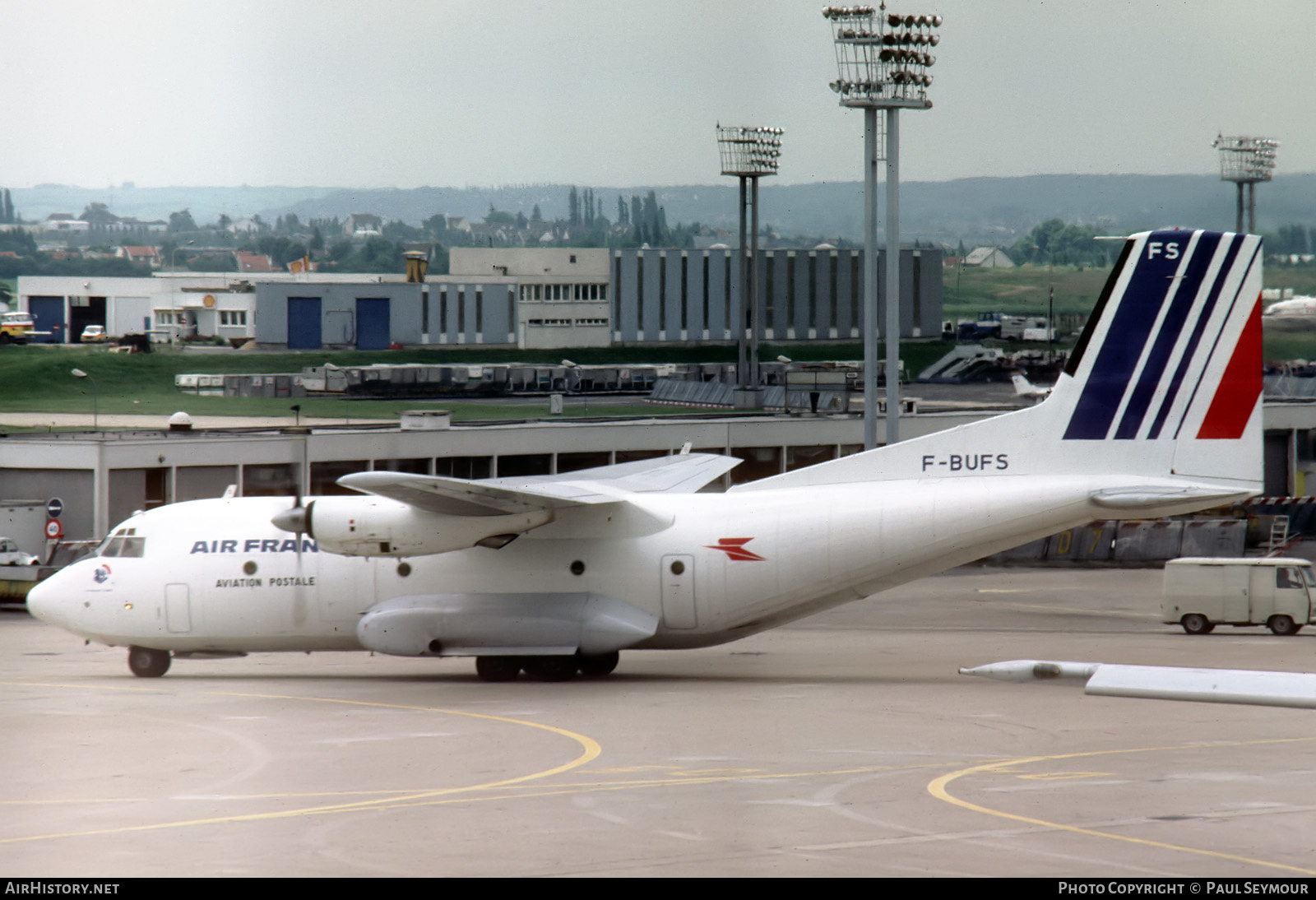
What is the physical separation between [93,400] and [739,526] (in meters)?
24.8

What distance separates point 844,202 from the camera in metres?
32.8

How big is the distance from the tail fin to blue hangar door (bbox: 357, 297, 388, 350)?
25733 mm

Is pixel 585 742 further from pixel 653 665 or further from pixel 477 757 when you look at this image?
pixel 653 665

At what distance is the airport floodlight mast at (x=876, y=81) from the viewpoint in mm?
33688

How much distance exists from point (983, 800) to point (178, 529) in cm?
1514

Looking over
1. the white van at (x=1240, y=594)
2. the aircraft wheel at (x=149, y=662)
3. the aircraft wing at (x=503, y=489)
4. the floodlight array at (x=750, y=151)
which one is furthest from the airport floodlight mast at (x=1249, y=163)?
the floodlight array at (x=750, y=151)

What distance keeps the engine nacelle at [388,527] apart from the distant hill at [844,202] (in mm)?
5779

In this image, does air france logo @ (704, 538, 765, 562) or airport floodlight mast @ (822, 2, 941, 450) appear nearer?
air france logo @ (704, 538, 765, 562)

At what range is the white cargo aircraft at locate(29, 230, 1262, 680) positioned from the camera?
21.5 metres

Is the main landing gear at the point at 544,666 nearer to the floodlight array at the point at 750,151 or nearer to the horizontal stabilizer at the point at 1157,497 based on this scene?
the horizontal stabilizer at the point at 1157,497

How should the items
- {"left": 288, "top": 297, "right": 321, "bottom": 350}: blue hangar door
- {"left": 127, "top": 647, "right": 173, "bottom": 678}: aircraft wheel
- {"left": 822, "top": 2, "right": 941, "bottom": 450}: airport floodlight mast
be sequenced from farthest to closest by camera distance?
1. {"left": 288, "top": 297, "right": 321, "bottom": 350}: blue hangar door
2. {"left": 822, "top": 2, "right": 941, "bottom": 450}: airport floodlight mast
3. {"left": 127, "top": 647, "right": 173, "bottom": 678}: aircraft wheel

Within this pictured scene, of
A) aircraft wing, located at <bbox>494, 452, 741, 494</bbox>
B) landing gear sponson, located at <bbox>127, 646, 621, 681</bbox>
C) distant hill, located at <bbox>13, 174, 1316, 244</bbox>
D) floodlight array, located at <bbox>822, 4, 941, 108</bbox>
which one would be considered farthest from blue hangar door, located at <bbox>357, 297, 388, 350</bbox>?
landing gear sponson, located at <bbox>127, 646, 621, 681</bbox>

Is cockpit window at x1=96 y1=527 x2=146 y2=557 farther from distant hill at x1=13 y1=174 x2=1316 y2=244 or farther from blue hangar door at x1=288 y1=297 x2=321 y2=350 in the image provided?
blue hangar door at x1=288 y1=297 x2=321 y2=350

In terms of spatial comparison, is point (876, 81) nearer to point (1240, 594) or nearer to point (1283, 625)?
point (1240, 594)
